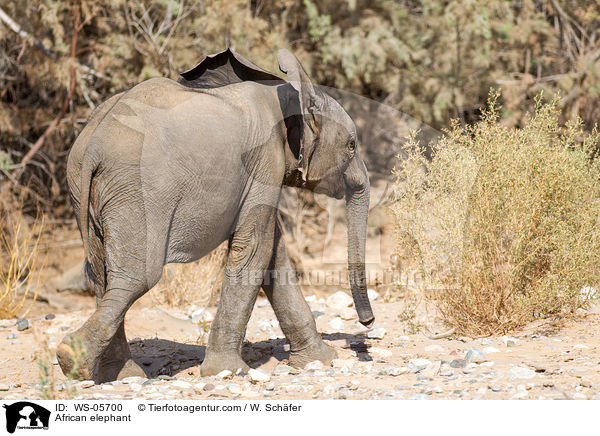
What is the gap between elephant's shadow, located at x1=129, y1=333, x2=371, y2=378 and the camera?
609cm

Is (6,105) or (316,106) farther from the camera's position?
(6,105)

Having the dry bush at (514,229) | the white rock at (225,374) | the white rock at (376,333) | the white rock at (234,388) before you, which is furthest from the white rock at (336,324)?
the white rock at (234,388)

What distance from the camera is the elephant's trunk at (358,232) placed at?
5.84 m

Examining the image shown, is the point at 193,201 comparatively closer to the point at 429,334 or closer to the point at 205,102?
the point at 205,102

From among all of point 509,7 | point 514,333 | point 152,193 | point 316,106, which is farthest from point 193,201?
point 509,7

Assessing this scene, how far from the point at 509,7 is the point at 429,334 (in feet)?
27.2

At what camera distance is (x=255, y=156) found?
535 centimetres

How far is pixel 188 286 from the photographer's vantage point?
9289mm

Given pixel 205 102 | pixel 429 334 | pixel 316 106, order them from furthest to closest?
pixel 429 334, pixel 316 106, pixel 205 102

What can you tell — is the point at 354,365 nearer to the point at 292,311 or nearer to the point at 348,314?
the point at 292,311

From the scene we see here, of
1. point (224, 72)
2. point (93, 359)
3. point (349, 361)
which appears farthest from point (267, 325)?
point (93, 359)

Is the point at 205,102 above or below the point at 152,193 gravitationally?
above

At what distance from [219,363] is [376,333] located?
6.65ft
